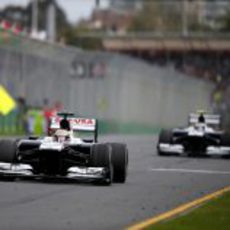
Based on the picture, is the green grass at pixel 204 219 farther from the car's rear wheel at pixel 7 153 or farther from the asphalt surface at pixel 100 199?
the car's rear wheel at pixel 7 153

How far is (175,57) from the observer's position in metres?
104

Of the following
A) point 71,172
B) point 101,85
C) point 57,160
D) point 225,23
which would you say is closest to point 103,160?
point 71,172

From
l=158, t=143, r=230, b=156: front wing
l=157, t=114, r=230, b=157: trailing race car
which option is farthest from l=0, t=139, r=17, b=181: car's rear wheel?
l=158, t=143, r=230, b=156: front wing

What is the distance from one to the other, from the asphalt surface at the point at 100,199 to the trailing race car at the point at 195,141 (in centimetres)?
788

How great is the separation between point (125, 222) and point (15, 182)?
6.08 m

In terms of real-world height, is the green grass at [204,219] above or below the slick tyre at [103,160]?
below

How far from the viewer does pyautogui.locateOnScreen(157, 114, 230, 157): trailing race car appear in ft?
110

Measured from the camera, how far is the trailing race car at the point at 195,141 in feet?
110

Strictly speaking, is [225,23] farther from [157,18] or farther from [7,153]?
[7,153]

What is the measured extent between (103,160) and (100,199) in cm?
288

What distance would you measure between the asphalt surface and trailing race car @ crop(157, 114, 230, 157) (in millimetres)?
7880

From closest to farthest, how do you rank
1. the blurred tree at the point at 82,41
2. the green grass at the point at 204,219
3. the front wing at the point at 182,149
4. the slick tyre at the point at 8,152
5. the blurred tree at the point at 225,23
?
the green grass at the point at 204,219, the slick tyre at the point at 8,152, the front wing at the point at 182,149, the blurred tree at the point at 82,41, the blurred tree at the point at 225,23

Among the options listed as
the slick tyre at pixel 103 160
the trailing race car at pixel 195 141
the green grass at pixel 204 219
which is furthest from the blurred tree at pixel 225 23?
the green grass at pixel 204 219

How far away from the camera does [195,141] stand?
33750 mm
